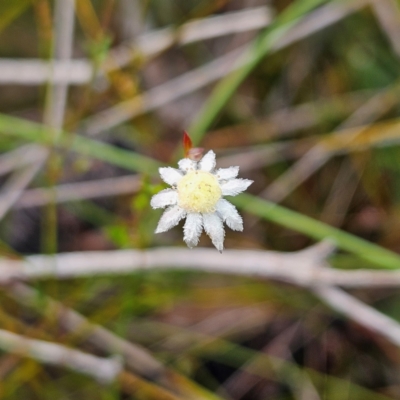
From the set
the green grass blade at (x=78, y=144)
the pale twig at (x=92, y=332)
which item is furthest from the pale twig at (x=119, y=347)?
the green grass blade at (x=78, y=144)

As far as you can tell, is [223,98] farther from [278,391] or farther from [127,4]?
[278,391]

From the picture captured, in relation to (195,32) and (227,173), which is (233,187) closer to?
(227,173)

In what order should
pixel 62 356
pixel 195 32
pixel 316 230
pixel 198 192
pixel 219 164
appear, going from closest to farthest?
pixel 198 192
pixel 316 230
pixel 62 356
pixel 195 32
pixel 219 164

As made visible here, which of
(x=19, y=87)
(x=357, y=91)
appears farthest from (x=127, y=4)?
(x=357, y=91)

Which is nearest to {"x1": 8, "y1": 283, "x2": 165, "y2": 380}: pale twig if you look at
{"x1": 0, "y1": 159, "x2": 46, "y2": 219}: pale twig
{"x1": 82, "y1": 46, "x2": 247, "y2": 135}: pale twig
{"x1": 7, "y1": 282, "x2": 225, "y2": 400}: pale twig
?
{"x1": 7, "y1": 282, "x2": 225, "y2": 400}: pale twig

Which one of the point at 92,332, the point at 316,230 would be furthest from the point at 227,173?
the point at 92,332
